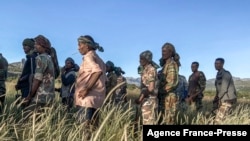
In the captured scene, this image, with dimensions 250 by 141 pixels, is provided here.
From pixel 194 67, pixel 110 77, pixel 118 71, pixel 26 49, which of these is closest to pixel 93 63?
pixel 26 49

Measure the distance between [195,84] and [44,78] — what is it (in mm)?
5430

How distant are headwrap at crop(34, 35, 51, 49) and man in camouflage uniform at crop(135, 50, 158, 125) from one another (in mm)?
1384

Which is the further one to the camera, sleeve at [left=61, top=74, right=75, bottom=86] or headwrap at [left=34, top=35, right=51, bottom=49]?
sleeve at [left=61, top=74, right=75, bottom=86]

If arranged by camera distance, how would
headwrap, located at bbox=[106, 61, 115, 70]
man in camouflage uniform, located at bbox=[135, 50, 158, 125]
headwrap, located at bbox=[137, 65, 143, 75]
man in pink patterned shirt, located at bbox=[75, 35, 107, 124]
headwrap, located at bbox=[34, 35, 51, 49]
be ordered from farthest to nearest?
headwrap, located at bbox=[106, 61, 115, 70]
headwrap, located at bbox=[137, 65, 143, 75]
man in camouflage uniform, located at bbox=[135, 50, 158, 125]
headwrap, located at bbox=[34, 35, 51, 49]
man in pink patterned shirt, located at bbox=[75, 35, 107, 124]

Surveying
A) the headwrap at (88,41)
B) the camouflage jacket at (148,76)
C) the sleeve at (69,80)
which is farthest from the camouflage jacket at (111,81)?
the headwrap at (88,41)

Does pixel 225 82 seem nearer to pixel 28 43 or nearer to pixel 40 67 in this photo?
pixel 28 43

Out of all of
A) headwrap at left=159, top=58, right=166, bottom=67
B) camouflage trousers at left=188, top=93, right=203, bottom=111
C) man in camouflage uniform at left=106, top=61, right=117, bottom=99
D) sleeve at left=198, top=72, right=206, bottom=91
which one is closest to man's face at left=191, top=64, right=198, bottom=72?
sleeve at left=198, top=72, right=206, bottom=91

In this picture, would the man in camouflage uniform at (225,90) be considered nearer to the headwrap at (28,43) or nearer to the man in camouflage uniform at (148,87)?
the man in camouflage uniform at (148,87)

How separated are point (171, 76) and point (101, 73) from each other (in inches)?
60.4

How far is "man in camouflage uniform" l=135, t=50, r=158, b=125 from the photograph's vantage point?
261 inches

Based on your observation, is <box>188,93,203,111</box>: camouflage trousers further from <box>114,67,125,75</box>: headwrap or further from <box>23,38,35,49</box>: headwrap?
<box>23,38,35,49</box>: headwrap

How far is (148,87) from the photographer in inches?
264

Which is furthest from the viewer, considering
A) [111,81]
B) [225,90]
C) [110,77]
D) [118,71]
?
[118,71]

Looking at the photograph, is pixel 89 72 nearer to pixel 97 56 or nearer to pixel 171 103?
pixel 97 56
